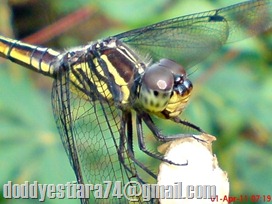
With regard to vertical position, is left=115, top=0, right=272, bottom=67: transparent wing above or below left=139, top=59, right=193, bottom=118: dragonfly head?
above

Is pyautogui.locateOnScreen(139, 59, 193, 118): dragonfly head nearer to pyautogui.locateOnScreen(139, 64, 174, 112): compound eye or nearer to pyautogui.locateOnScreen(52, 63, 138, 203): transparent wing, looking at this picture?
pyautogui.locateOnScreen(139, 64, 174, 112): compound eye

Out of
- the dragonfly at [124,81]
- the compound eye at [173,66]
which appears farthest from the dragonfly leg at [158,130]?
the compound eye at [173,66]

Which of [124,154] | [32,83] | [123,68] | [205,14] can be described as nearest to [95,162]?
[124,154]

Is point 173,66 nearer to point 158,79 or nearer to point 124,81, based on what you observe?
point 158,79

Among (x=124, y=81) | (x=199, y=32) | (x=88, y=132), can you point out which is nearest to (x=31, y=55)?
(x=88, y=132)

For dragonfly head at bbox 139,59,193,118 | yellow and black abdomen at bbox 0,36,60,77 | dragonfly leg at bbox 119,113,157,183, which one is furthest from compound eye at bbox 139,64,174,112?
yellow and black abdomen at bbox 0,36,60,77

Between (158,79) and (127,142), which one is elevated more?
(158,79)

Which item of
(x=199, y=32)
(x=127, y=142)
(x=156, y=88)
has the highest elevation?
(x=199, y=32)

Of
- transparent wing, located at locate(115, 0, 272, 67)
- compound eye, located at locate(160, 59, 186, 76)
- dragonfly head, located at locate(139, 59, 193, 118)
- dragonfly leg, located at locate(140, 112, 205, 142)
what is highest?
transparent wing, located at locate(115, 0, 272, 67)
